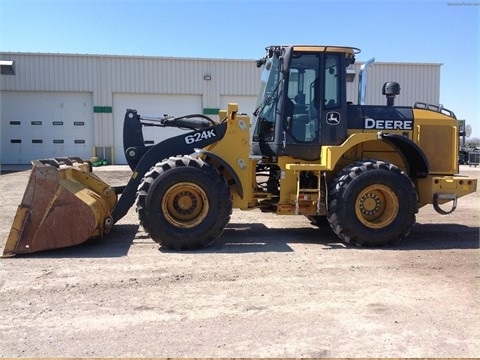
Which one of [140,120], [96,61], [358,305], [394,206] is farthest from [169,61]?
[358,305]

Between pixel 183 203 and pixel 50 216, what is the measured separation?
176 cm

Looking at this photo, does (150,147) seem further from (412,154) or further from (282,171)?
(412,154)

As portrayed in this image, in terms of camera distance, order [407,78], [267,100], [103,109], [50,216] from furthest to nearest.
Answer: [407,78] < [103,109] < [267,100] < [50,216]

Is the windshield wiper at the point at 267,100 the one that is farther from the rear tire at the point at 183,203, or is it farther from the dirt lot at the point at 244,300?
the dirt lot at the point at 244,300

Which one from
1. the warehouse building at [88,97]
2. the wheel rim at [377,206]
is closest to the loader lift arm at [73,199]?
the wheel rim at [377,206]

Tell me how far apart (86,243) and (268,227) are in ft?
10.6

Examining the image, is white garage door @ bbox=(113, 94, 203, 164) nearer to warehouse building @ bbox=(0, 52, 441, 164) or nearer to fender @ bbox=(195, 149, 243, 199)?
warehouse building @ bbox=(0, 52, 441, 164)

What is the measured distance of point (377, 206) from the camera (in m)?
7.16

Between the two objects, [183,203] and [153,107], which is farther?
[153,107]

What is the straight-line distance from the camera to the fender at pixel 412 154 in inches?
287

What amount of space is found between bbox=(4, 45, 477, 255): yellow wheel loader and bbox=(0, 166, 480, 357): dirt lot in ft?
1.27

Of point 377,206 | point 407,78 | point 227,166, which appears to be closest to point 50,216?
point 227,166

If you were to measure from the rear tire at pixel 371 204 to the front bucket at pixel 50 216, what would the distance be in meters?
3.40

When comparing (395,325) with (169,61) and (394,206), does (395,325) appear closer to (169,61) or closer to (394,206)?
(394,206)
